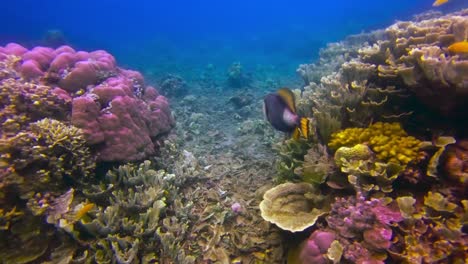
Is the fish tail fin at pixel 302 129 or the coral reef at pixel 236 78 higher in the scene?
the coral reef at pixel 236 78

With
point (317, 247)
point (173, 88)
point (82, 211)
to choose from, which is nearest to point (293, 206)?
point (317, 247)

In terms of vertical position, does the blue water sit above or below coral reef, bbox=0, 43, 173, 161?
above

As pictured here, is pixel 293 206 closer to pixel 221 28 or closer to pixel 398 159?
pixel 398 159

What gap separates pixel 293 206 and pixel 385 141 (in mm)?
1443

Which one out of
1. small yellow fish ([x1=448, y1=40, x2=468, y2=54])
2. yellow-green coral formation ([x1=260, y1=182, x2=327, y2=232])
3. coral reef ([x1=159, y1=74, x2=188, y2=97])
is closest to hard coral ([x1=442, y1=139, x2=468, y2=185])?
small yellow fish ([x1=448, y1=40, x2=468, y2=54])

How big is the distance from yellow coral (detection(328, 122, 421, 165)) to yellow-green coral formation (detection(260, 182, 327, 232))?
76 cm

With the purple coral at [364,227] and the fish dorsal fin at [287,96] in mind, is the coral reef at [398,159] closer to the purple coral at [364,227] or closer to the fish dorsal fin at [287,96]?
Answer: the purple coral at [364,227]

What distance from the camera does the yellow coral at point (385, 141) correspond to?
326cm

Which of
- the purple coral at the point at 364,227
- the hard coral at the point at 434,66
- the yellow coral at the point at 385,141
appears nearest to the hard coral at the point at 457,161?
the yellow coral at the point at 385,141

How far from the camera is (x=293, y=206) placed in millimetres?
3758

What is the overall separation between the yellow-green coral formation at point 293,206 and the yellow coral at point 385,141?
758mm

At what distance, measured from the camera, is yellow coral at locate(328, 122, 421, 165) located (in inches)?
128

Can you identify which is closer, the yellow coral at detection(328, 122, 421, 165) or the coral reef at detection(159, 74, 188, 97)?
the yellow coral at detection(328, 122, 421, 165)

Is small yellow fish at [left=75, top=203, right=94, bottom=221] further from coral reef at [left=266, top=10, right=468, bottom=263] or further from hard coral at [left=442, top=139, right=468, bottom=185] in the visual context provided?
hard coral at [left=442, top=139, right=468, bottom=185]
